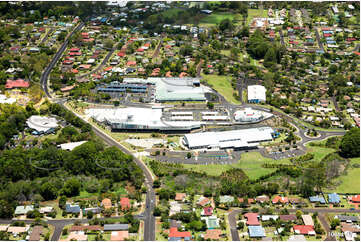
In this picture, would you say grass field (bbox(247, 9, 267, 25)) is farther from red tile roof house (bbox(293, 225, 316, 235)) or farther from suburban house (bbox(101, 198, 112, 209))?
suburban house (bbox(101, 198, 112, 209))

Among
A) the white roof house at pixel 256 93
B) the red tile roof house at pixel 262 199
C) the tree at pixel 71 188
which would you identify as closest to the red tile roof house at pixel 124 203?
the tree at pixel 71 188

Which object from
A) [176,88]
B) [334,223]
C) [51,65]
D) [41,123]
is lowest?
[334,223]

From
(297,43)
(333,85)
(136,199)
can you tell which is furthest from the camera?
(297,43)

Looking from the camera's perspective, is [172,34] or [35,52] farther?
[172,34]

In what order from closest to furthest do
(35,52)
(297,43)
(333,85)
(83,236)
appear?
(83,236) < (333,85) < (35,52) < (297,43)

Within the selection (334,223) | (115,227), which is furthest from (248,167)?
(115,227)

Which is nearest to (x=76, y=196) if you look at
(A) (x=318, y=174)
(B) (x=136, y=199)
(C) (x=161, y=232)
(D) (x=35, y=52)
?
(B) (x=136, y=199)

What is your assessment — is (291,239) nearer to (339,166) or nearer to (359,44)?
(339,166)

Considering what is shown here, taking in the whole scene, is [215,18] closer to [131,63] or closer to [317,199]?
[131,63]
